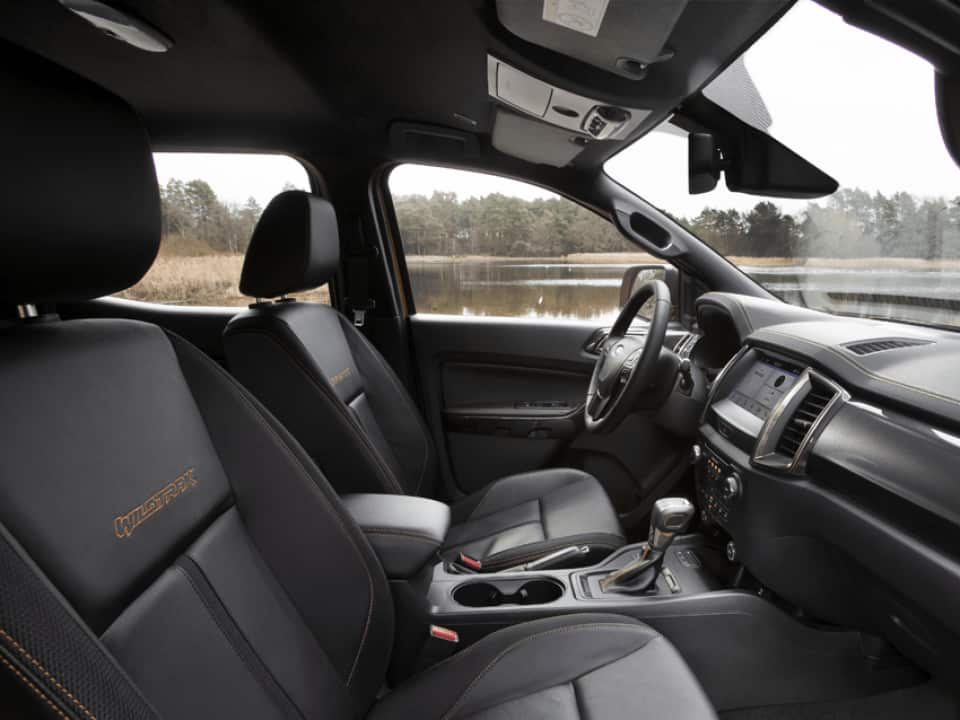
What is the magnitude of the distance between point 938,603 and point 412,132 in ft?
7.18

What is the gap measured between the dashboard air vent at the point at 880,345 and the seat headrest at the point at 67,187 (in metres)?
1.27

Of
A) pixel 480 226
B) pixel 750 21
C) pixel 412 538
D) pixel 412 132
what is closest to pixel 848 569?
pixel 412 538

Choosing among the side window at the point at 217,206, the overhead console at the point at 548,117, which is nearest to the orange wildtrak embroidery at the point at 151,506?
the overhead console at the point at 548,117

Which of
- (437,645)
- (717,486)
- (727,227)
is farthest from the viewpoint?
(727,227)

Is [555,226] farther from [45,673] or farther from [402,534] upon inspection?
[45,673]

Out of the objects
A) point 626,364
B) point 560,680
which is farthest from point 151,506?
point 626,364

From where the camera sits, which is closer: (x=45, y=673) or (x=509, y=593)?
(x=45, y=673)

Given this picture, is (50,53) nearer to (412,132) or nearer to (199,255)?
(199,255)

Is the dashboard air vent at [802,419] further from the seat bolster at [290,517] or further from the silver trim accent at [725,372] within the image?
the seat bolster at [290,517]

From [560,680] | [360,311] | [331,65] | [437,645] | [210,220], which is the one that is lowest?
[437,645]

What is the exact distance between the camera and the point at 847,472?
3.54ft

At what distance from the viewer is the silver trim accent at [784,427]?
1.18 meters

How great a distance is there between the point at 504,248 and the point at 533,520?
1.22m

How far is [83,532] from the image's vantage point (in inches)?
27.7
